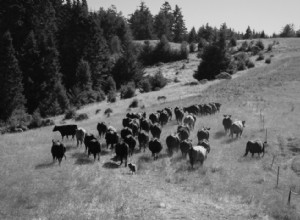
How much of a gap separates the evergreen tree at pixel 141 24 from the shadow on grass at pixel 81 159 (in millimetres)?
128497

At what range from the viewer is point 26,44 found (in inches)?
2751

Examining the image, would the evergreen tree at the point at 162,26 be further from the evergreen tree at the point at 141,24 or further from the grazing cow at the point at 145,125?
the grazing cow at the point at 145,125

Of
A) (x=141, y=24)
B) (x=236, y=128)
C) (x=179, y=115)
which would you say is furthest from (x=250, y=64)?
(x=141, y=24)

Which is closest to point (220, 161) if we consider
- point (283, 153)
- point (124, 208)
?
point (283, 153)

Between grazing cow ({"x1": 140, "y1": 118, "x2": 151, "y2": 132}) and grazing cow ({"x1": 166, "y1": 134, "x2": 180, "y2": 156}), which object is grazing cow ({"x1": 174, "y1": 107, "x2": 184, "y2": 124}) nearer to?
grazing cow ({"x1": 140, "y1": 118, "x2": 151, "y2": 132})

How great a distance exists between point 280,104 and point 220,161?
24213 mm

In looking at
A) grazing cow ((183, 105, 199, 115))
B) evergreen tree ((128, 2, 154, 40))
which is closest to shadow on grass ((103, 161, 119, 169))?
grazing cow ((183, 105, 199, 115))

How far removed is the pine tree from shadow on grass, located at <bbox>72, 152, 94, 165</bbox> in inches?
1549

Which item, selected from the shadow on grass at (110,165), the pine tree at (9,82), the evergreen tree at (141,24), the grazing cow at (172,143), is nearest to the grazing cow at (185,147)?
the grazing cow at (172,143)

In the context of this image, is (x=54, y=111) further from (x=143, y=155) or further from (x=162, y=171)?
(x=162, y=171)

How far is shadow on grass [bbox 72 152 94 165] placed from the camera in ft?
79.2

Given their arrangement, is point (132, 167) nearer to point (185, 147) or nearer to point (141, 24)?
point (185, 147)

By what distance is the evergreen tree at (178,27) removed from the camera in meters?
159

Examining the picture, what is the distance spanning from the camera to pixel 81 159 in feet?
81.5
